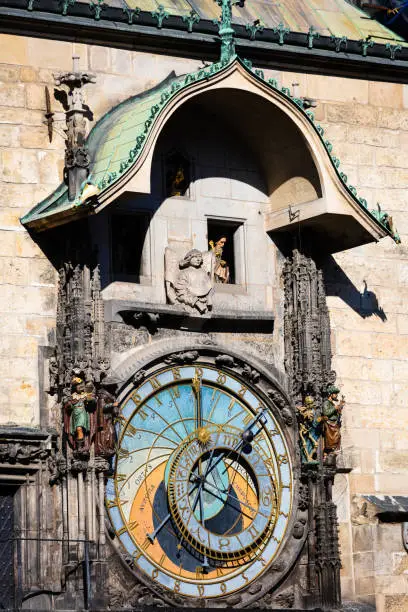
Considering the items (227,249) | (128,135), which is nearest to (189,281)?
(227,249)

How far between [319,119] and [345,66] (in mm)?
595

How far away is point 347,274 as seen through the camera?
2173 cm

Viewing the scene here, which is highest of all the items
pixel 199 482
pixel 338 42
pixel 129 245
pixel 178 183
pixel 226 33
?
pixel 338 42

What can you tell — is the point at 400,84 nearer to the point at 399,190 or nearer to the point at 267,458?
the point at 399,190

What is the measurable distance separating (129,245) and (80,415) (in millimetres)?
1893

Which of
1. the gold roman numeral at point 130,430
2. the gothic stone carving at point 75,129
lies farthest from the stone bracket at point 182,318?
the gothic stone carving at point 75,129

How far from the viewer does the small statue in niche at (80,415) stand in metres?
19.4

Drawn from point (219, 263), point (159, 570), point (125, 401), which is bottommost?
point (159, 570)

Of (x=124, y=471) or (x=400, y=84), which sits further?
(x=400, y=84)

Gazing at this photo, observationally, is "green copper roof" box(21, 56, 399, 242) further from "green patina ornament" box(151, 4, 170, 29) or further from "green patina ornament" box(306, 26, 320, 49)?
"green patina ornament" box(306, 26, 320, 49)

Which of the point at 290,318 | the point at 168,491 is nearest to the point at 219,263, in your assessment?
the point at 290,318

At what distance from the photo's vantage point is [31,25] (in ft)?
67.0

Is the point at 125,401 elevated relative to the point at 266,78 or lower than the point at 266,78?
lower

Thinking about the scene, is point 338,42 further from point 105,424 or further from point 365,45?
point 105,424
